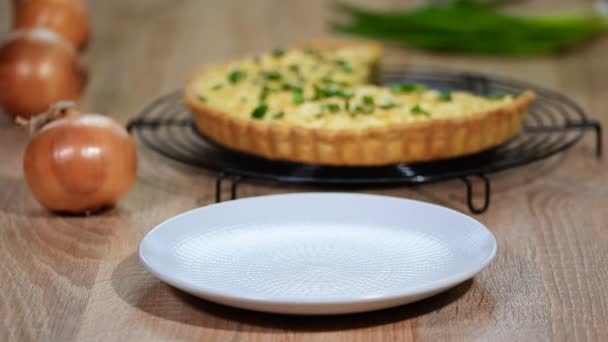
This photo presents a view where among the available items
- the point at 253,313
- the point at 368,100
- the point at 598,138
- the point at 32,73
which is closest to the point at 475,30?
the point at 598,138

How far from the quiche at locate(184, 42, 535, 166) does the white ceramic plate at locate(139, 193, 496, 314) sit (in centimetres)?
33

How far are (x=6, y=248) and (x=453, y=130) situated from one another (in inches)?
42.1

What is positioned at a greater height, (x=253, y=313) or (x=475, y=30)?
(x=253, y=313)

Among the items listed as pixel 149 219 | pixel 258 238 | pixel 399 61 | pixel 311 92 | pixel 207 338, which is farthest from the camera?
pixel 399 61

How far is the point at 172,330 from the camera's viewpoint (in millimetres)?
1657

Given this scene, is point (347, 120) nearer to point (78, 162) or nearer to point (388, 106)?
point (388, 106)

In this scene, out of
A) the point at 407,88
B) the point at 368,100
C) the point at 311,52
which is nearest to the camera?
the point at 368,100

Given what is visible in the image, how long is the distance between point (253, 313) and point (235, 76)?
A: 1.26 metres

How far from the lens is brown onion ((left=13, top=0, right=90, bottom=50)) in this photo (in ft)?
11.1

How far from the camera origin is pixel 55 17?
3443 mm

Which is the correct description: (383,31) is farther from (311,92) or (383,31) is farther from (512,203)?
(512,203)

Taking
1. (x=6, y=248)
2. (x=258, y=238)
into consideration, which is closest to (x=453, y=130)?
(x=258, y=238)

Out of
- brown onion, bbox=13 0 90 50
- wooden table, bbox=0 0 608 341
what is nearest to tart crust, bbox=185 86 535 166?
wooden table, bbox=0 0 608 341

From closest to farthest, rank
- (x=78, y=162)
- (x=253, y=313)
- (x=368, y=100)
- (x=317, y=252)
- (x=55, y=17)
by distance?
(x=253, y=313), (x=317, y=252), (x=78, y=162), (x=368, y=100), (x=55, y=17)
